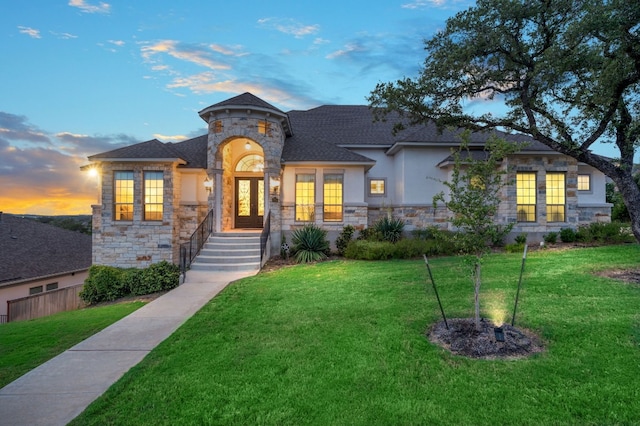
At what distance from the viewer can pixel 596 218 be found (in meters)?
17.1

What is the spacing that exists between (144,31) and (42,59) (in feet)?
11.9

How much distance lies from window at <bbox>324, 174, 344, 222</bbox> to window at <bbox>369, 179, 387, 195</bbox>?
127 inches

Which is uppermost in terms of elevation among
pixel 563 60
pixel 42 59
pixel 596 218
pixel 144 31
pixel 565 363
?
pixel 144 31

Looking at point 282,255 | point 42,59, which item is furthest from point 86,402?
point 42,59

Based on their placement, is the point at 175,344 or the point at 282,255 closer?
the point at 175,344

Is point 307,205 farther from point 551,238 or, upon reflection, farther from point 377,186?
point 551,238

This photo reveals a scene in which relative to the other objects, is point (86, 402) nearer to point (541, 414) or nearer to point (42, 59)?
point (541, 414)

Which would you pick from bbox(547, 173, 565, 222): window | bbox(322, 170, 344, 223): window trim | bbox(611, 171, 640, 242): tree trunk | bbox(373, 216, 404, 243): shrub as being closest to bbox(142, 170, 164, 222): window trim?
bbox(322, 170, 344, 223): window trim

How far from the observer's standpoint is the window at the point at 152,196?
15.0 meters

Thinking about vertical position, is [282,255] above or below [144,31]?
below

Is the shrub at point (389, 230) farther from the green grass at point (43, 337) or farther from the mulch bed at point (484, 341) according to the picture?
the green grass at point (43, 337)

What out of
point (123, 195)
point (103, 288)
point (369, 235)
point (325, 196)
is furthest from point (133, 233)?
point (369, 235)

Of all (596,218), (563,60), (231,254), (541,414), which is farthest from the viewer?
(596,218)

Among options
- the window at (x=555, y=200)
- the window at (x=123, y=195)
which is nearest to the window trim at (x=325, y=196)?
the window at (x=123, y=195)
